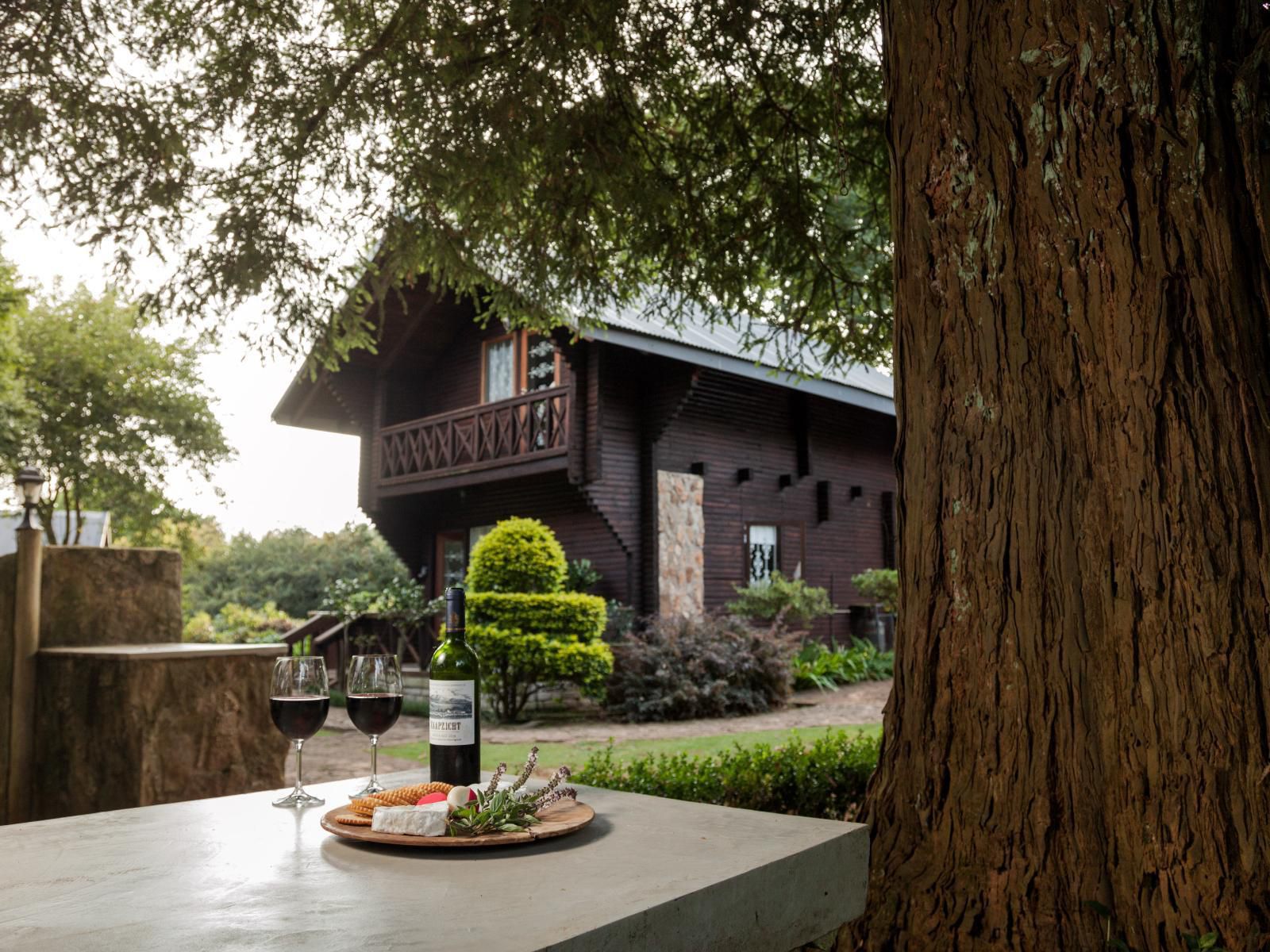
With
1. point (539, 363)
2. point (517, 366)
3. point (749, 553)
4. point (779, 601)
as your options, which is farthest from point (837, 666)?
point (517, 366)

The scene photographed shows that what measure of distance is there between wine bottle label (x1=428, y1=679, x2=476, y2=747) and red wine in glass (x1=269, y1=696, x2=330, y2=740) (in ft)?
Result: 0.86

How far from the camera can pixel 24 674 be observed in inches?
174

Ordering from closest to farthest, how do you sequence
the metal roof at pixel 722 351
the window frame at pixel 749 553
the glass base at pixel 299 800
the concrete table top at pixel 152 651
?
the glass base at pixel 299 800
the concrete table top at pixel 152 651
the metal roof at pixel 722 351
the window frame at pixel 749 553

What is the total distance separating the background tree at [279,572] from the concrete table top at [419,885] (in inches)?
958


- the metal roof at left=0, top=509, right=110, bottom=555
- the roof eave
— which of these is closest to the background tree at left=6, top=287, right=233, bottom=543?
the metal roof at left=0, top=509, right=110, bottom=555

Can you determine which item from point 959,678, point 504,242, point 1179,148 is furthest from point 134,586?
point 1179,148

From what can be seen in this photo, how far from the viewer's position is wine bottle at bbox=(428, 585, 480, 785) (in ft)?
6.05

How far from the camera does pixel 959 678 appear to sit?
2795mm

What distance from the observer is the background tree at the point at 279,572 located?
26.7 metres

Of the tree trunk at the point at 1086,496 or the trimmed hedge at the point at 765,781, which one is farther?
the trimmed hedge at the point at 765,781

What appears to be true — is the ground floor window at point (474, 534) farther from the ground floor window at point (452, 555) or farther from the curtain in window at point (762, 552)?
the curtain in window at point (762, 552)

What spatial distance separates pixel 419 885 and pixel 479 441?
1359 cm

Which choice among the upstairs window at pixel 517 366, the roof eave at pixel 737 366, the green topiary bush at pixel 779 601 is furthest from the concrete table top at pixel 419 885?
the upstairs window at pixel 517 366

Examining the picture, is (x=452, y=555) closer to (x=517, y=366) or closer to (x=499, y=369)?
(x=499, y=369)
